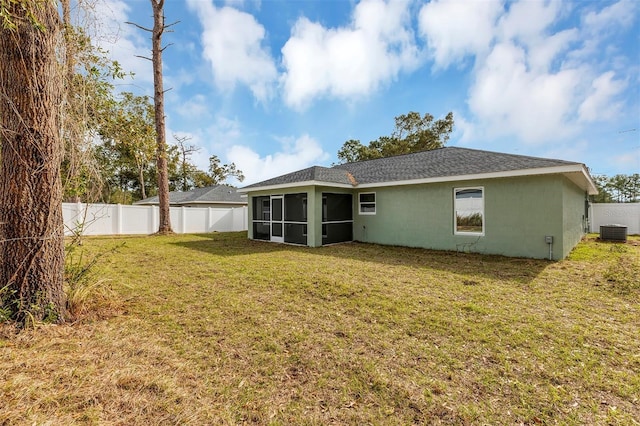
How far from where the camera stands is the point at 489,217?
8.91 metres

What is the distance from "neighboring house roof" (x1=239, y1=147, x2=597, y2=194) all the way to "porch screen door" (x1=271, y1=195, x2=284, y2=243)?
2.67ft

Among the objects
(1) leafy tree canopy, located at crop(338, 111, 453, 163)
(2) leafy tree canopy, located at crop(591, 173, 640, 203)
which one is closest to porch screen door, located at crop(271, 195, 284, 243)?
(1) leafy tree canopy, located at crop(338, 111, 453, 163)

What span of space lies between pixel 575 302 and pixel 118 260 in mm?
10461

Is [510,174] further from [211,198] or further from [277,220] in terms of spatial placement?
[211,198]

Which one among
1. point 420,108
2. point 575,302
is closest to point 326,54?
point 575,302

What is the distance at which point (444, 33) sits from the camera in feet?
33.3

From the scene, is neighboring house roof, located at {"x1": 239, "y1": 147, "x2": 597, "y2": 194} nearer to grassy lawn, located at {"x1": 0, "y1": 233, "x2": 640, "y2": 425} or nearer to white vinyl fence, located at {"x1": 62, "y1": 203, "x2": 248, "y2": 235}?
grassy lawn, located at {"x1": 0, "y1": 233, "x2": 640, "y2": 425}

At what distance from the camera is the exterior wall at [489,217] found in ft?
25.8

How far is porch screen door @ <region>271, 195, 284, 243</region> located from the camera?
12.6 meters

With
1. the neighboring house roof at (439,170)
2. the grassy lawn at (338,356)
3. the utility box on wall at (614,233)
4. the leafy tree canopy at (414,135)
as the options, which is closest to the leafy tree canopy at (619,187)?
the leafy tree canopy at (414,135)

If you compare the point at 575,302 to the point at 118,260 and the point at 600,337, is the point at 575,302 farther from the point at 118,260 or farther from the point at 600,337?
the point at 118,260

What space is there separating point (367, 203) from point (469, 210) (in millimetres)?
4096

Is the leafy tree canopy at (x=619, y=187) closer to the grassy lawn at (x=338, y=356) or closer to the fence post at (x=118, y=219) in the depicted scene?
the grassy lawn at (x=338, y=356)

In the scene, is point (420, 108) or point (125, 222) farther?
point (420, 108)
